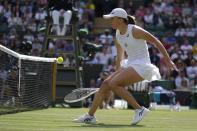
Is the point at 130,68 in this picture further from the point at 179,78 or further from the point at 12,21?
the point at 12,21

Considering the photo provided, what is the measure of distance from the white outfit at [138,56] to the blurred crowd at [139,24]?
10456 millimetres

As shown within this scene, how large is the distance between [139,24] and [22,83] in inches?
467

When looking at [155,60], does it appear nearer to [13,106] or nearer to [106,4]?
[106,4]

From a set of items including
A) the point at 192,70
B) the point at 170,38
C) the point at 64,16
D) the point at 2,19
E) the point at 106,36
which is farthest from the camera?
the point at 2,19

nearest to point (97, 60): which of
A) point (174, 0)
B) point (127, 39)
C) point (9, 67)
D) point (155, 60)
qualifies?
point (155, 60)

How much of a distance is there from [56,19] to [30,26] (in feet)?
29.5

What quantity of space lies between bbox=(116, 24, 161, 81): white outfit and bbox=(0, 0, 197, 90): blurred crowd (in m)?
10.5

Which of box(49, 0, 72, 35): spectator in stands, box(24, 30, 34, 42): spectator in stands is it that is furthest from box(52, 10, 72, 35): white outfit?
box(24, 30, 34, 42): spectator in stands

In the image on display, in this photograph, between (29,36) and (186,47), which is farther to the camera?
(29,36)

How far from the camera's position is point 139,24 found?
79.3 feet

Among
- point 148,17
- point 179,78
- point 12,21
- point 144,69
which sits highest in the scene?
point 148,17

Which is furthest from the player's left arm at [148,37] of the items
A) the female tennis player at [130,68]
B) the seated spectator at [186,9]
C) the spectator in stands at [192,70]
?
the seated spectator at [186,9]

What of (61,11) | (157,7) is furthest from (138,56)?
(157,7)

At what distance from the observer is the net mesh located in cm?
1247
